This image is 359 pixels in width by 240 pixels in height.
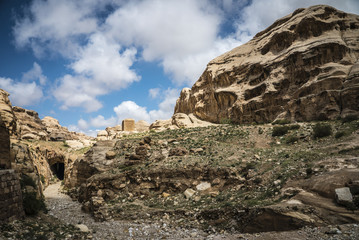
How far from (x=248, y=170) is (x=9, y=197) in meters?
13.5

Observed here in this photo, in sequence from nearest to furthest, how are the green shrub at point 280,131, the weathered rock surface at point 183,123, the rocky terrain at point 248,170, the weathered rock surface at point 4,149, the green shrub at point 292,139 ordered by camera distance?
the rocky terrain at point 248,170 < the weathered rock surface at point 4,149 < the green shrub at point 292,139 < the green shrub at point 280,131 < the weathered rock surface at point 183,123

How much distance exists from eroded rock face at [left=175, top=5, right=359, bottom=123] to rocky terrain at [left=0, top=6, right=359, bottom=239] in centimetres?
18

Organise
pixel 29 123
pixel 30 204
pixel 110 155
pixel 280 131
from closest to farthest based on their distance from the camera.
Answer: pixel 30 204, pixel 110 155, pixel 280 131, pixel 29 123

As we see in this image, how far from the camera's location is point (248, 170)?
15.3m

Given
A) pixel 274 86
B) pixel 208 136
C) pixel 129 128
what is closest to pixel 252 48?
pixel 274 86

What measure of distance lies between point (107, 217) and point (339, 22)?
45.9 m

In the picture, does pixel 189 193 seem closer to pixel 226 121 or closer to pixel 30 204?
pixel 30 204

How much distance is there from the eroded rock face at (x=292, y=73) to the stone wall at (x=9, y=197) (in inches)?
1203

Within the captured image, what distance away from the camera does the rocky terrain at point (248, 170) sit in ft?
29.7

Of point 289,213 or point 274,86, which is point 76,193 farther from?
point 274,86

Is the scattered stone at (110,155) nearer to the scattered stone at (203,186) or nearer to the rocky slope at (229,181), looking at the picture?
the rocky slope at (229,181)

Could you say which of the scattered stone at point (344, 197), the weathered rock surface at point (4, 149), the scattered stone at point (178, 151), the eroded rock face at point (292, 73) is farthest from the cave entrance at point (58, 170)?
the scattered stone at point (344, 197)

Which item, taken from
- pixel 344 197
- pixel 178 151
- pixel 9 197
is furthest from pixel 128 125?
pixel 344 197

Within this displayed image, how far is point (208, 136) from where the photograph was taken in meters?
26.1
